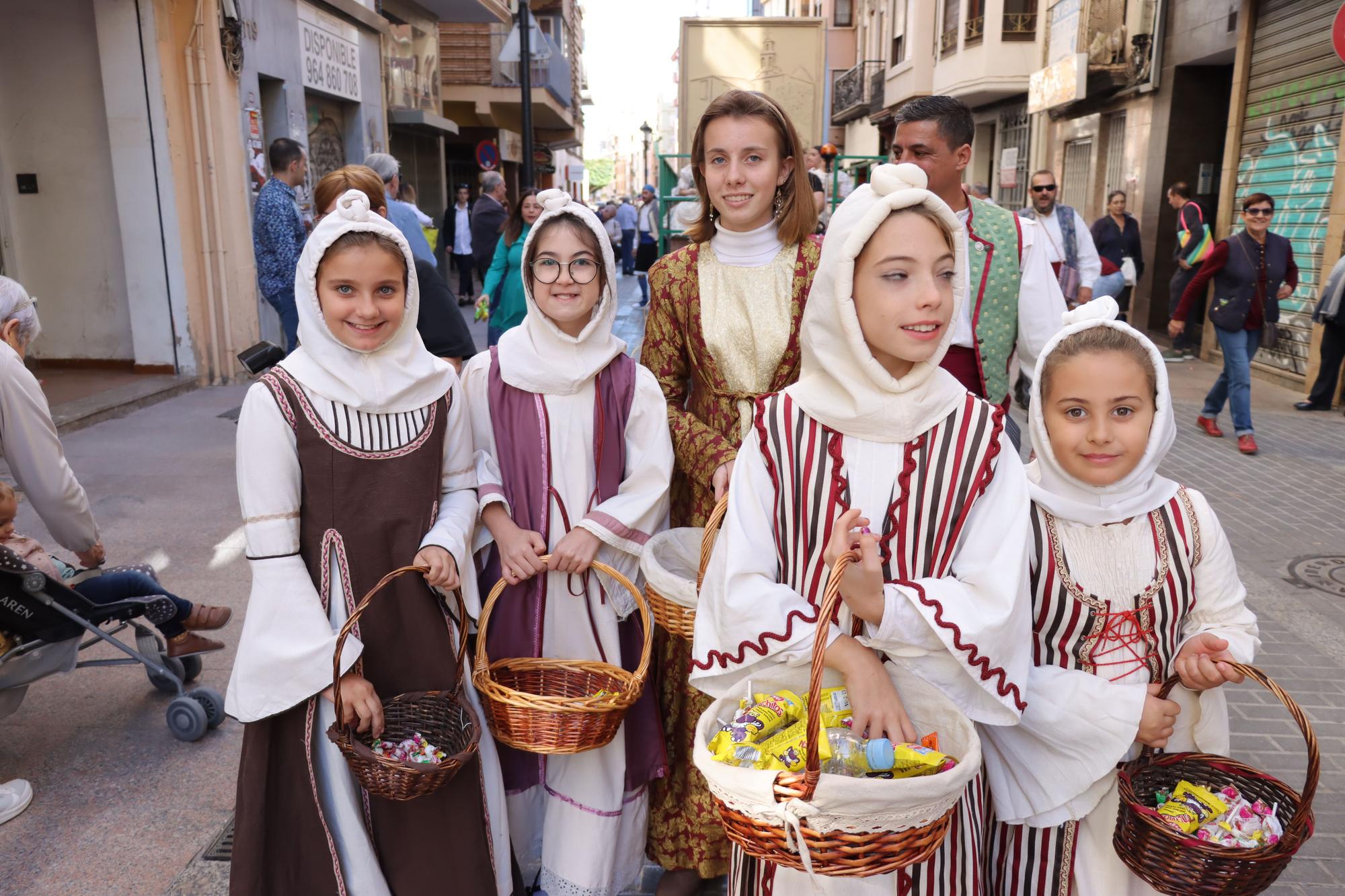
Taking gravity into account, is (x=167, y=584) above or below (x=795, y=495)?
below

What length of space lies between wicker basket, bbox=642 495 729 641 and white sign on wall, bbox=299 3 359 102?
36.8ft

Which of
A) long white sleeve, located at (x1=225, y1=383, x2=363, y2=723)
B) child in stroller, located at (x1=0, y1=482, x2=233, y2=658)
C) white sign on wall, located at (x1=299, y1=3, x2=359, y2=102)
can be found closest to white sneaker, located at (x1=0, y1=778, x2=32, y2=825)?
child in stroller, located at (x1=0, y1=482, x2=233, y2=658)

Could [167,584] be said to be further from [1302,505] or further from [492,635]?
[1302,505]

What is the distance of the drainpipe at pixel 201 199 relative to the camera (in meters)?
9.30

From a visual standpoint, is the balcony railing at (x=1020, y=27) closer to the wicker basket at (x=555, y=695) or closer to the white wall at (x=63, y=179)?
the white wall at (x=63, y=179)

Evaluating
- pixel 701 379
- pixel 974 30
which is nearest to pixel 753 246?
pixel 701 379

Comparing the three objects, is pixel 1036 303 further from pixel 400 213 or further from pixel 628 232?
pixel 628 232

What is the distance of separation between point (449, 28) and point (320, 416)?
2409cm

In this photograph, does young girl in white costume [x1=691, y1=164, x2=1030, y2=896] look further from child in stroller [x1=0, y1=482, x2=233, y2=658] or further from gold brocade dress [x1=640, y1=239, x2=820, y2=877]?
child in stroller [x1=0, y1=482, x2=233, y2=658]

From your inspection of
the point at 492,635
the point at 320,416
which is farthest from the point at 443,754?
the point at 320,416

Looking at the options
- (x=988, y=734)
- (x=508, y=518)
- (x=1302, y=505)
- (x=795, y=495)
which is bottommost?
(x=1302, y=505)

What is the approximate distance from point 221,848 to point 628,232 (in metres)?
21.4

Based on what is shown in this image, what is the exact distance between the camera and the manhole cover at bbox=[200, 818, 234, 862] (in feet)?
9.89

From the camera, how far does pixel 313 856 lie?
8.16 ft
